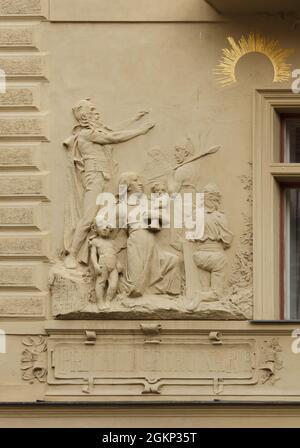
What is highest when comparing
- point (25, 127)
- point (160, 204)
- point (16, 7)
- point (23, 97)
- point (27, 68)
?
point (16, 7)

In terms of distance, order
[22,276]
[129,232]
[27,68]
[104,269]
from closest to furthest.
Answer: [104,269], [129,232], [22,276], [27,68]

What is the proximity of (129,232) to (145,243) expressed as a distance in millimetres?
199

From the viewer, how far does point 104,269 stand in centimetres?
3312

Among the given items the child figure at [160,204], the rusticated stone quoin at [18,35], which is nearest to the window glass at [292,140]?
the child figure at [160,204]

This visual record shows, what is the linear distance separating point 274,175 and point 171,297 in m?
1.57

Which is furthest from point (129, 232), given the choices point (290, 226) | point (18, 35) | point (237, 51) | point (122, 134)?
point (18, 35)

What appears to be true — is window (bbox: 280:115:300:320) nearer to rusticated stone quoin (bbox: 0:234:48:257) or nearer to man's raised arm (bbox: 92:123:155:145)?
man's raised arm (bbox: 92:123:155:145)

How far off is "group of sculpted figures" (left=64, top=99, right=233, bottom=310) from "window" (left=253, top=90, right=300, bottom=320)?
0.37 m

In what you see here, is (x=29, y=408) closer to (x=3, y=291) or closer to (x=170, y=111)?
(x=3, y=291)

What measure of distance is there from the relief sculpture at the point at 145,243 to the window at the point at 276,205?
1.02ft

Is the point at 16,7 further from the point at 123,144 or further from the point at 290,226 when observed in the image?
the point at 290,226

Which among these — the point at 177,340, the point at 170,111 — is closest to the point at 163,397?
the point at 177,340

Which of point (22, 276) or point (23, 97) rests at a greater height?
point (23, 97)

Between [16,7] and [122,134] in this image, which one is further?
[16,7]
